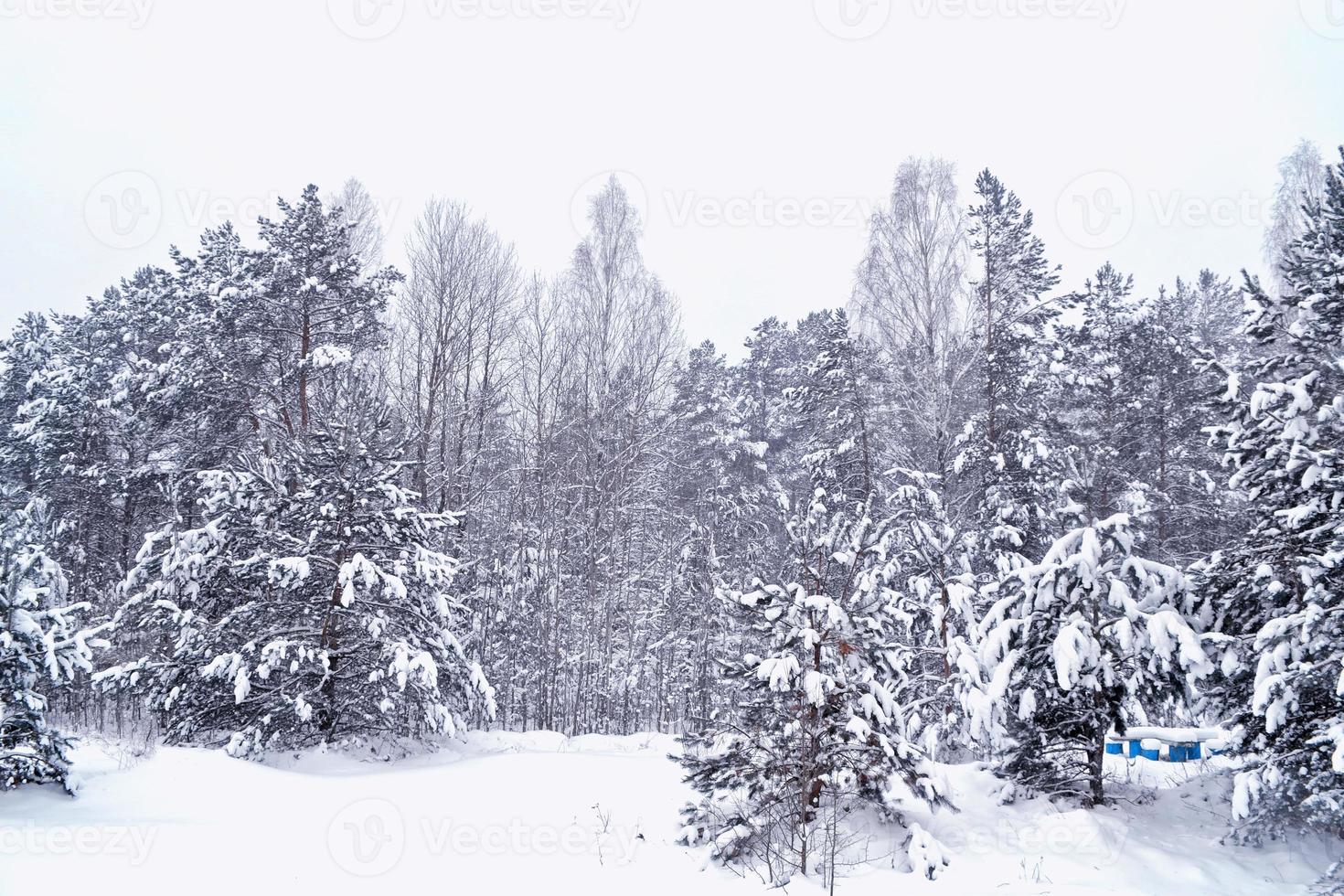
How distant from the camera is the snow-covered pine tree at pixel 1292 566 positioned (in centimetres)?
608

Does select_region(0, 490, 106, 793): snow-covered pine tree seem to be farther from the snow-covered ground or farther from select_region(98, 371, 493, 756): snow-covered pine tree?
select_region(98, 371, 493, 756): snow-covered pine tree

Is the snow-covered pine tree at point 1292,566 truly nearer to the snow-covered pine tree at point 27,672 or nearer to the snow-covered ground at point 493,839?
the snow-covered ground at point 493,839

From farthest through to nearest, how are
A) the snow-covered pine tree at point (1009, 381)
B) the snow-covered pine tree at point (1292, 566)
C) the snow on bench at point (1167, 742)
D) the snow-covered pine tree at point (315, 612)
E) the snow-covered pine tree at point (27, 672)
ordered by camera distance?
the snow-covered pine tree at point (1009, 381)
the snow on bench at point (1167, 742)
the snow-covered pine tree at point (315, 612)
the snow-covered pine tree at point (27, 672)
the snow-covered pine tree at point (1292, 566)

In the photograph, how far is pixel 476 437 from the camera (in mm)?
19844

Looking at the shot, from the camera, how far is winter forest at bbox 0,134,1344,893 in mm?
6777

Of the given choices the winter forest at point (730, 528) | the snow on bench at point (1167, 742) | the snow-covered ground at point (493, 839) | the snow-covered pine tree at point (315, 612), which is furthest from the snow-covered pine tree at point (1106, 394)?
the snow-covered pine tree at point (315, 612)

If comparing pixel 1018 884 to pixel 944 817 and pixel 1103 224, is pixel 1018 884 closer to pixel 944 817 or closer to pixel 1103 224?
pixel 944 817

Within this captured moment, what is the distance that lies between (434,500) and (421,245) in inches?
269

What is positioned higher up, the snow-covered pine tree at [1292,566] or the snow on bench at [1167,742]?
the snow-covered pine tree at [1292,566]

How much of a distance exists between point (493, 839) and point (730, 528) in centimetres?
1657

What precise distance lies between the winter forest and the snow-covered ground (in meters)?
0.14

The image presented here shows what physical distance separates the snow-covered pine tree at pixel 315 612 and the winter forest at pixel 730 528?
0.07 meters

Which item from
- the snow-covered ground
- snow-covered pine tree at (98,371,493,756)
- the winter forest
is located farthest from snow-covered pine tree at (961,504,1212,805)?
snow-covered pine tree at (98,371,493,756)

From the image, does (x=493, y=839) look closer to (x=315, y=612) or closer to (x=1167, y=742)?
(x=315, y=612)
